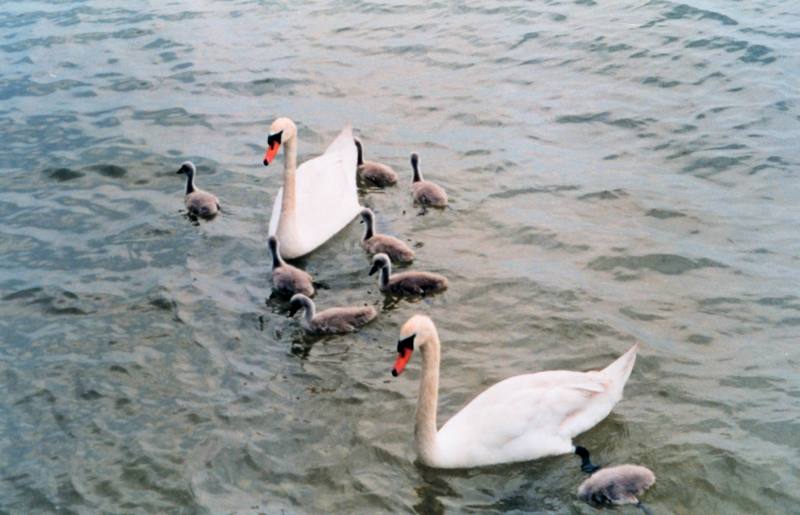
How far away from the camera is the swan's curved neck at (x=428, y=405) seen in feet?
24.5

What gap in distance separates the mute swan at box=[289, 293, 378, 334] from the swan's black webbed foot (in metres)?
2.67

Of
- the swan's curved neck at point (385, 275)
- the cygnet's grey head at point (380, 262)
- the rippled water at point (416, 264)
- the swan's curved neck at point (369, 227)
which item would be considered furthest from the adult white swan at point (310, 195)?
the swan's curved neck at point (385, 275)

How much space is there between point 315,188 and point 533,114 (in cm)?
454

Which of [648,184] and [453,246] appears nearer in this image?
[453,246]

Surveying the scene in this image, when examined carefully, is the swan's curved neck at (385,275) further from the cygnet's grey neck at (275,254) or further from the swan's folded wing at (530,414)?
the swan's folded wing at (530,414)

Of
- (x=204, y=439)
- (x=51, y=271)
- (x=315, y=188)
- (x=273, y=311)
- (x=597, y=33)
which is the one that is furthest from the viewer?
(x=597, y=33)

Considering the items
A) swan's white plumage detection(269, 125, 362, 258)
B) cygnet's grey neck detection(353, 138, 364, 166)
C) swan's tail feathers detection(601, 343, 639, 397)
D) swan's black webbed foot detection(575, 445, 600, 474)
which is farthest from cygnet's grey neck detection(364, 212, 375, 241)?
swan's black webbed foot detection(575, 445, 600, 474)

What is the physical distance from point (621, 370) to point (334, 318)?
2823 mm

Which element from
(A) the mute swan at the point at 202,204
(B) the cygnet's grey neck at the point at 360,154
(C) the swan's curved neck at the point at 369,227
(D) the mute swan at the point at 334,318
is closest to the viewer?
(D) the mute swan at the point at 334,318

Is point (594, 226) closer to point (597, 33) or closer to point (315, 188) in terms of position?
point (315, 188)

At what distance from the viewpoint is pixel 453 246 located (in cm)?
1122

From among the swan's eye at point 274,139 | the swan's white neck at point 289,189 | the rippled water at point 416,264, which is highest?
the swan's eye at point 274,139

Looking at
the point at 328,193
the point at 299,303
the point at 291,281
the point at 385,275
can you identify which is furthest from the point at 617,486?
the point at 328,193

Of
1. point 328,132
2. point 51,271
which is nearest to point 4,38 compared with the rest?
point 328,132
